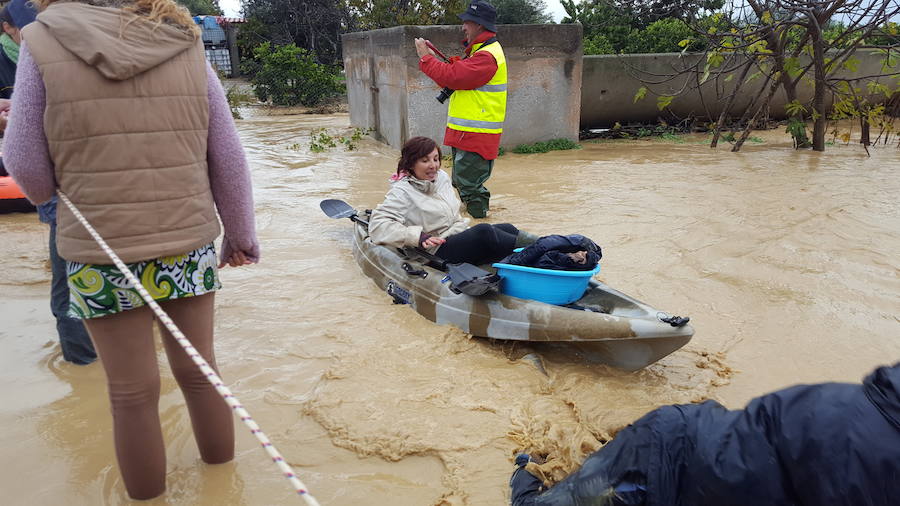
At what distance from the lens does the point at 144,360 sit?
2.16 metres

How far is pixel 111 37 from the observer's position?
1.90m

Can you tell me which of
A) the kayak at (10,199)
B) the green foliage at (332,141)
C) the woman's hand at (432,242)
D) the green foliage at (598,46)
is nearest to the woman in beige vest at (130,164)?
the woman's hand at (432,242)

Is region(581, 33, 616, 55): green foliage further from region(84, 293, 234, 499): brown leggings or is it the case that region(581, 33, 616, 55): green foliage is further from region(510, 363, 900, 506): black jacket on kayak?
region(510, 363, 900, 506): black jacket on kayak

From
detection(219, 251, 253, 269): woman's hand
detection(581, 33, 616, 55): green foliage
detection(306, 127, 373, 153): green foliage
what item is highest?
detection(581, 33, 616, 55): green foliage

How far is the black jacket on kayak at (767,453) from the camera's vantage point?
1.39m

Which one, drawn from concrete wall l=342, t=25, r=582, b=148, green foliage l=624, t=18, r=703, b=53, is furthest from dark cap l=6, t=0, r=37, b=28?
green foliage l=624, t=18, r=703, b=53

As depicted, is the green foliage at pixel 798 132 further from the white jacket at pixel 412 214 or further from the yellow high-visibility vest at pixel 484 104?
the white jacket at pixel 412 214

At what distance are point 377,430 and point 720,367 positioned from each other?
1891mm

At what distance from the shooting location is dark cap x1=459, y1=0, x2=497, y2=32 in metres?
5.79


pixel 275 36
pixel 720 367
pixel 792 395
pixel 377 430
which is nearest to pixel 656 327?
pixel 720 367

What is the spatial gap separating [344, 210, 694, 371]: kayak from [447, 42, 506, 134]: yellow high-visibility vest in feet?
7.04

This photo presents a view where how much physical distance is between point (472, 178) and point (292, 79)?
1169 centimetres

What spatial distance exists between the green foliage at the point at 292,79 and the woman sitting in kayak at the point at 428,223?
13005 millimetres

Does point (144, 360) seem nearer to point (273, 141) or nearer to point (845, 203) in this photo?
point (845, 203)
